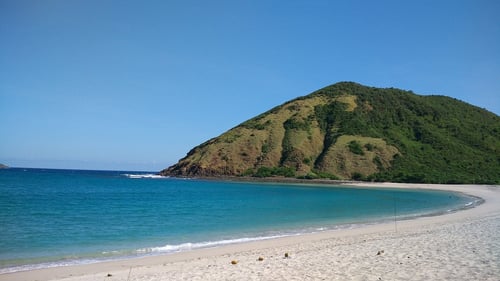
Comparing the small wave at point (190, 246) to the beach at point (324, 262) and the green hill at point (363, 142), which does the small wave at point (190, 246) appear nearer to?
the beach at point (324, 262)

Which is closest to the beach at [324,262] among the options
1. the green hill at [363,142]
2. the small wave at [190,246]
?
the small wave at [190,246]

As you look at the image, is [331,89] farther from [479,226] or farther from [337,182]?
[479,226]

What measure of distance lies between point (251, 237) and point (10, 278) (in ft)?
39.1

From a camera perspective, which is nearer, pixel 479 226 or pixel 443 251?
pixel 443 251

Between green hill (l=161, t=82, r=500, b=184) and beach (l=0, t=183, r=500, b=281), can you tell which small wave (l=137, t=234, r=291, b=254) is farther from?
green hill (l=161, t=82, r=500, b=184)

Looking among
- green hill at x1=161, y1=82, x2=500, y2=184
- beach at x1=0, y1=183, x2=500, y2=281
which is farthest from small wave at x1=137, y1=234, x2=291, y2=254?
green hill at x1=161, y1=82, x2=500, y2=184

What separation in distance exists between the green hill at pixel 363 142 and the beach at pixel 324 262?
92770mm

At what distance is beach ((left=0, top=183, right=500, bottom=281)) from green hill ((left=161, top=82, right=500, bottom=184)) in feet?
304

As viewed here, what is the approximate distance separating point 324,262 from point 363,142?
4479 inches

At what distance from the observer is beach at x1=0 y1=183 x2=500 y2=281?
11.2m

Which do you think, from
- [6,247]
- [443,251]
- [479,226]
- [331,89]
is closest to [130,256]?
[6,247]

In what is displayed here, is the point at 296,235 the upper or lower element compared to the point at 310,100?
lower

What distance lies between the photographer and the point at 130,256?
55.3 ft

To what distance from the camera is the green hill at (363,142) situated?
370ft
